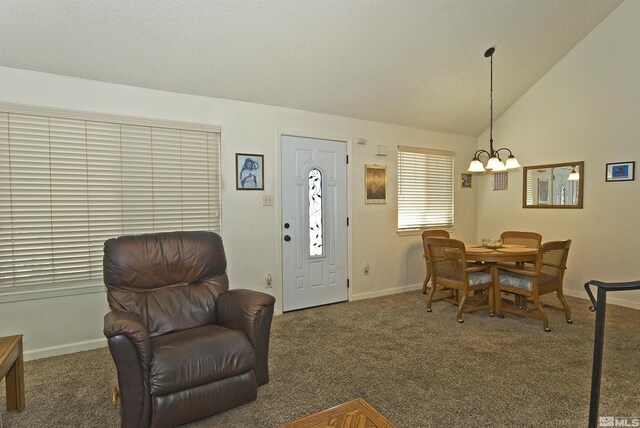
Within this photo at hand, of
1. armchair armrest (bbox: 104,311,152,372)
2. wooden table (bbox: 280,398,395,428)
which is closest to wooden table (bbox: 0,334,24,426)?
armchair armrest (bbox: 104,311,152,372)

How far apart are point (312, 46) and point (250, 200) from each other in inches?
66.8

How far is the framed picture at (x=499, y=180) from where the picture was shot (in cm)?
560

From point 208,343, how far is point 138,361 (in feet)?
1.22

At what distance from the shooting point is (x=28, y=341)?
3033 mm

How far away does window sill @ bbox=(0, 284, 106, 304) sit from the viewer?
2967 mm

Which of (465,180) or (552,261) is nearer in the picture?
(552,261)

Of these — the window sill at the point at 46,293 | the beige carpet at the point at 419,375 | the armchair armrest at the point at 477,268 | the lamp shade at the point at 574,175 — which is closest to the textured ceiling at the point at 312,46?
the lamp shade at the point at 574,175

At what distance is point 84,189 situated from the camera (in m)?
A: 3.22

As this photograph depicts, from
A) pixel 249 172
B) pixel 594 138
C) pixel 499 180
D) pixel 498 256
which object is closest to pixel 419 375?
pixel 498 256

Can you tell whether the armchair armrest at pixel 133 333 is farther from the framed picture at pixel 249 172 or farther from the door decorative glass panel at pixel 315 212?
the door decorative glass panel at pixel 315 212

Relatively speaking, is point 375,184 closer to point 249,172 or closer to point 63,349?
point 249,172

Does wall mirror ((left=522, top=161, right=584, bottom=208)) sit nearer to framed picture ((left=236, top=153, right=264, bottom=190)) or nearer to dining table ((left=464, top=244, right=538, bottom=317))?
dining table ((left=464, top=244, right=538, bottom=317))

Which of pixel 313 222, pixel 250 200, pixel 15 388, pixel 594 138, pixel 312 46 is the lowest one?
pixel 15 388

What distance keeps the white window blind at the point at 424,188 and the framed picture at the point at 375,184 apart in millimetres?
329
